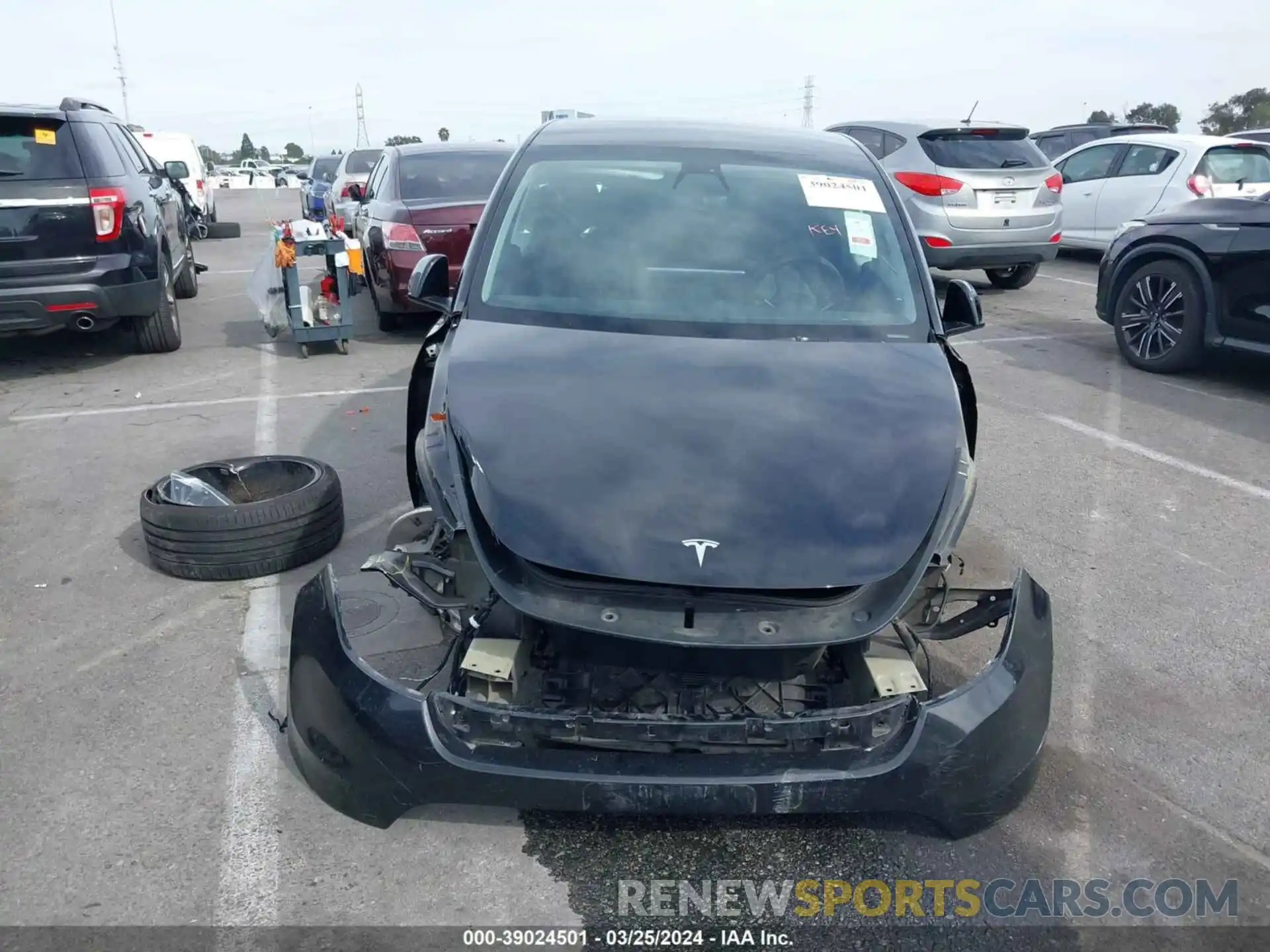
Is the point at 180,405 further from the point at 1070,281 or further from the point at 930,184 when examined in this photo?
the point at 1070,281

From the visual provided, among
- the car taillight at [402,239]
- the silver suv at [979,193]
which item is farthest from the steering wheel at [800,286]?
the silver suv at [979,193]

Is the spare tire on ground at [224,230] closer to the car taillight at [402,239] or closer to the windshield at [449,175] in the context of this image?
the windshield at [449,175]

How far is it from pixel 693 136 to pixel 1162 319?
518 cm

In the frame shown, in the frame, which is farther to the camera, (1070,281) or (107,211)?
(1070,281)

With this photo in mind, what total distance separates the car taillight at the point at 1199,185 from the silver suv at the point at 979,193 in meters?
1.79

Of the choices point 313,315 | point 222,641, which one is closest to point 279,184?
point 313,315

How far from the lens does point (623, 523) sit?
2.50 meters

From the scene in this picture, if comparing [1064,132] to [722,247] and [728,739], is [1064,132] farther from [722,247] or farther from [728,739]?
[728,739]

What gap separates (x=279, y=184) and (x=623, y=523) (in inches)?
2094

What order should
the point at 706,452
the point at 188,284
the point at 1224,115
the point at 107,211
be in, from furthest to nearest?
the point at 1224,115
the point at 188,284
the point at 107,211
the point at 706,452

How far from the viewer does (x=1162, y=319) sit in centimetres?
771

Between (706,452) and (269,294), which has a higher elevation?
(706,452)

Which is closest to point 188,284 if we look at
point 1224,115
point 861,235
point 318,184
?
point 861,235

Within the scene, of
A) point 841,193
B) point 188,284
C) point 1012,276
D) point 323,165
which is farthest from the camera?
point 323,165
